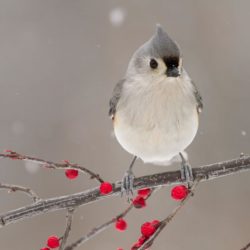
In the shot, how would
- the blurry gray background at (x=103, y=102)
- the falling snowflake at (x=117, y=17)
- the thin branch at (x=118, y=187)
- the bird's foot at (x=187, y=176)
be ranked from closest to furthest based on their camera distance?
1. the thin branch at (x=118, y=187)
2. the bird's foot at (x=187, y=176)
3. the blurry gray background at (x=103, y=102)
4. the falling snowflake at (x=117, y=17)

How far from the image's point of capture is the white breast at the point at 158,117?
71.9 inches

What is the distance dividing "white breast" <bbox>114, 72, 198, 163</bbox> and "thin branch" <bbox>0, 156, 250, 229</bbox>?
244 millimetres

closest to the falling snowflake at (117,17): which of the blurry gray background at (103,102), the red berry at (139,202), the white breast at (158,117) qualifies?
the blurry gray background at (103,102)

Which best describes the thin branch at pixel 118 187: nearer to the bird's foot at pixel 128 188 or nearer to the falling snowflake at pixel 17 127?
the bird's foot at pixel 128 188

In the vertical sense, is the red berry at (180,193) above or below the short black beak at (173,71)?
below

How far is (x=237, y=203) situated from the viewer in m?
3.77

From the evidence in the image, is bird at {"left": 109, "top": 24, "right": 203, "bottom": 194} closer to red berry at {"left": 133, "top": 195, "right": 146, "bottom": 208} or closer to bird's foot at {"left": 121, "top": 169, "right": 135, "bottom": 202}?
bird's foot at {"left": 121, "top": 169, "right": 135, "bottom": 202}

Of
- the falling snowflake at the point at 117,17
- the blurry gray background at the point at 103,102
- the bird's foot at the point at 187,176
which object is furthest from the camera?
the falling snowflake at the point at 117,17

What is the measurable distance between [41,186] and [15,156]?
2.64 metres

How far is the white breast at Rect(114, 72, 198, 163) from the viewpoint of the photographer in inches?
71.9

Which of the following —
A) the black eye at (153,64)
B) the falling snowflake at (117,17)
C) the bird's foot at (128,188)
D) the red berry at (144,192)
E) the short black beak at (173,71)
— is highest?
the falling snowflake at (117,17)

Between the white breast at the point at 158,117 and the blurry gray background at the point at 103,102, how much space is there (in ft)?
6.03

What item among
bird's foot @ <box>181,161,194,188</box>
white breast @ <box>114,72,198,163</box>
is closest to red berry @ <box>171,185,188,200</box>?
bird's foot @ <box>181,161,194,188</box>

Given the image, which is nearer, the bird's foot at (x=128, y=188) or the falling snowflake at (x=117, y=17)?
the bird's foot at (x=128, y=188)
